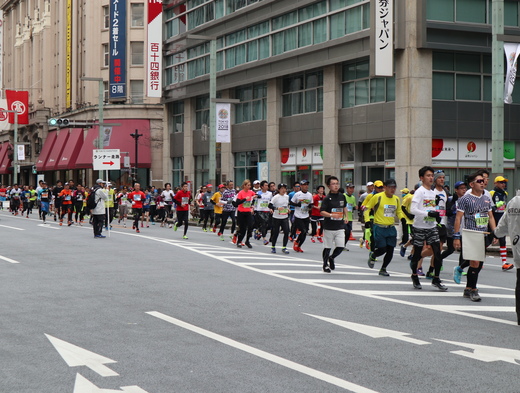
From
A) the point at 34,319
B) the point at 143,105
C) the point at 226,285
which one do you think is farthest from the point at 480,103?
the point at 143,105

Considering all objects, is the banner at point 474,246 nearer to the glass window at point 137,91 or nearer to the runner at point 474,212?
the runner at point 474,212

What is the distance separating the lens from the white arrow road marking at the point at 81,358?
6914mm

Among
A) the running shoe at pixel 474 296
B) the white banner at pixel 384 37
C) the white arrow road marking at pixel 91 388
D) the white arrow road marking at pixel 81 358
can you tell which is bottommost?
the white arrow road marking at pixel 91 388

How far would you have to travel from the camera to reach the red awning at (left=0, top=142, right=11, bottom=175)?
3514 inches

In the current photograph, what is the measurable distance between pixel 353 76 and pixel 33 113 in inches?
2061

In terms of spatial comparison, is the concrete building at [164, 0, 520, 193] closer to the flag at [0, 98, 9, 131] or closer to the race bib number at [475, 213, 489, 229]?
the race bib number at [475, 213, 489, 229]

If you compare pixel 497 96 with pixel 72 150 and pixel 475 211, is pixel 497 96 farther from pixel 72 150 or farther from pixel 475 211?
pixel 72 150

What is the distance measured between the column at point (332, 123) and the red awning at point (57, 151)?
121 feet

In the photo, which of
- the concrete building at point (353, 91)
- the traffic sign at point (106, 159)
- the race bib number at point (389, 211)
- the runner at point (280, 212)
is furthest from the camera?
the concrete building at point (353, 91)

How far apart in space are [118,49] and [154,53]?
8131 millimetres

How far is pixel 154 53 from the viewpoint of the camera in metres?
54.4

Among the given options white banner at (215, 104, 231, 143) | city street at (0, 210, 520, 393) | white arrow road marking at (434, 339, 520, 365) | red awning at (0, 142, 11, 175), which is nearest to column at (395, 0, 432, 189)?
white banner at (215, 104, 231, 143)

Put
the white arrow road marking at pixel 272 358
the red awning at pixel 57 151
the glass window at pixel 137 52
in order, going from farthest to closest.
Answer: the red awning at pixel 57 151 < the glass window at pixel 137 52 < the white arrow road marking at pixel 272 358

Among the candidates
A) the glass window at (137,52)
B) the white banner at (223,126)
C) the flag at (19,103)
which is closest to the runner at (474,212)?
the white banner at (223,126)
